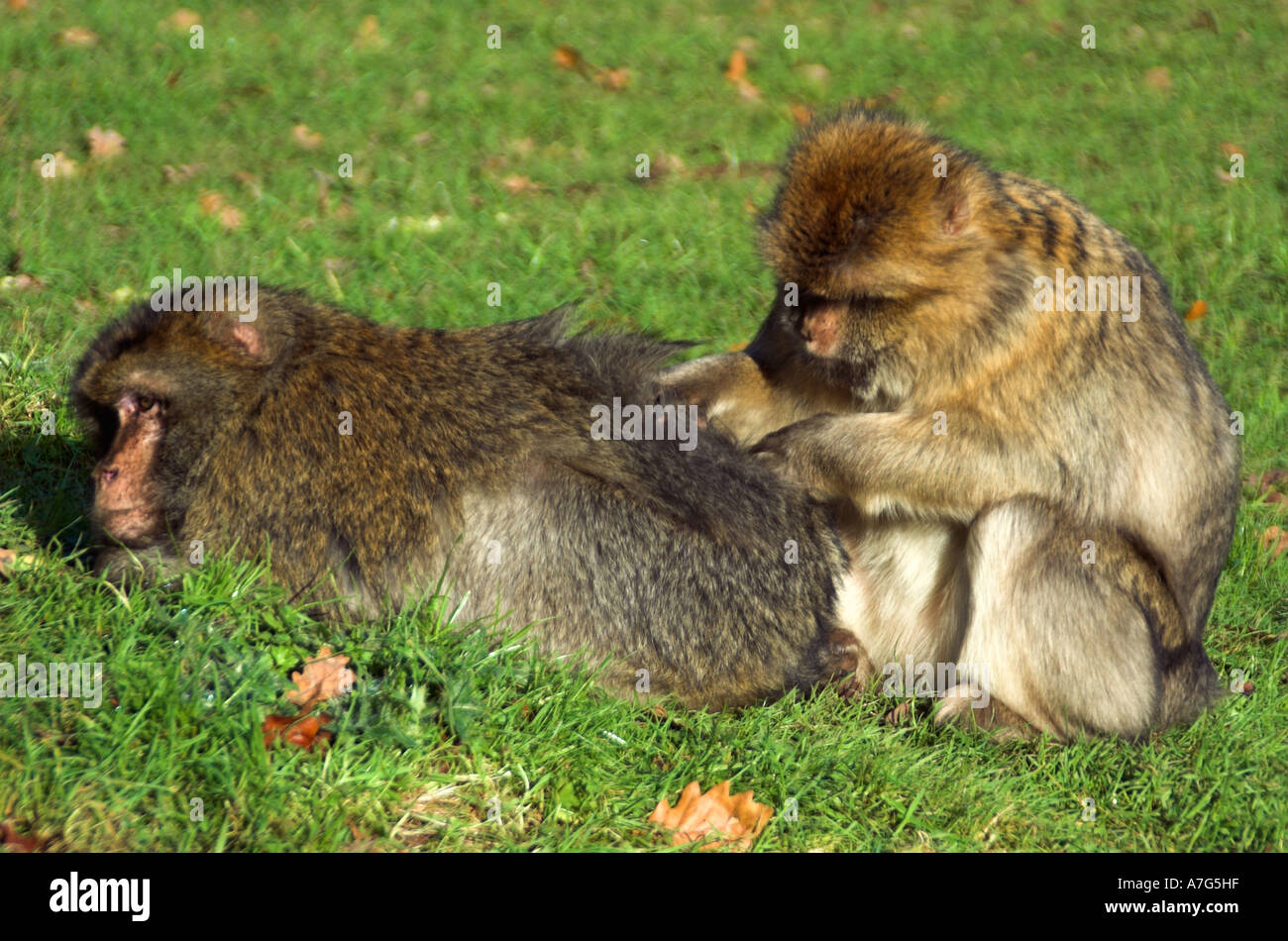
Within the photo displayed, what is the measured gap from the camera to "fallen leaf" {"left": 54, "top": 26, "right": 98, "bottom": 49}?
8.55m

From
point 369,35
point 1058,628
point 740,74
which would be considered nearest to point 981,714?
point 1058,628

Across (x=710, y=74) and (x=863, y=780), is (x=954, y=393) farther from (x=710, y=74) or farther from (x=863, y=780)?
(x=710, y=74)

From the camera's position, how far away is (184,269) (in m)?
6.49

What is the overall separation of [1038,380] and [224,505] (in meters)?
2.43

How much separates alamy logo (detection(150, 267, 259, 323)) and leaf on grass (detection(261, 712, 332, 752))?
1.23 meters

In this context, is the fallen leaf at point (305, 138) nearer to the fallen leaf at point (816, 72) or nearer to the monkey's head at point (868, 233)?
the fallen leaf at point (816, 72)

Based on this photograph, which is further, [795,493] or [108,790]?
[795,493]

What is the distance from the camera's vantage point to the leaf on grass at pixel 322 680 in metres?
3.57

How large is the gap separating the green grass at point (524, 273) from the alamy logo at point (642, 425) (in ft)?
2.54

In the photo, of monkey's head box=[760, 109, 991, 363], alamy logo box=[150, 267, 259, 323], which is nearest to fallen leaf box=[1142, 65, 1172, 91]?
monkey's head box=[760, 109, 991, 363]

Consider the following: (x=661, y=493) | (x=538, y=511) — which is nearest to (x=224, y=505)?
(x=538, y=511)

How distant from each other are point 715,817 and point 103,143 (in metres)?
5.84

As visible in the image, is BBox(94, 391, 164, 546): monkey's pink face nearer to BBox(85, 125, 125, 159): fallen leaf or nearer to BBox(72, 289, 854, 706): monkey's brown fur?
BBox(72, 289, 854, 706): monkey's brown fur

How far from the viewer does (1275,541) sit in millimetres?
5473
